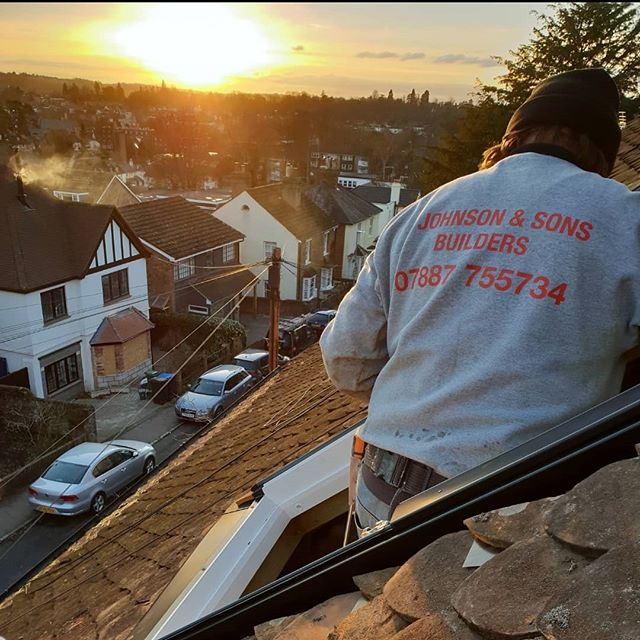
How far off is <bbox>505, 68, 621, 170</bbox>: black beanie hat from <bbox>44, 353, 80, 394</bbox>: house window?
13098 millimetres

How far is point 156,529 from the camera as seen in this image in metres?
2.94

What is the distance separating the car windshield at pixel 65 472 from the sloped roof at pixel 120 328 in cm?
498

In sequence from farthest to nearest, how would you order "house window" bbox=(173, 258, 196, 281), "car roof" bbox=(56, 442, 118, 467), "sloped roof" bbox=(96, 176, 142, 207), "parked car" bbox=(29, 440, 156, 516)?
1. "sloped roof" bbox=(96, 176, 142, 207)
2. "house window" bbox=(173, 258, 196, 281)
3. "car roof" bbox=(56, 442, 118, 467)
4. "parked car" bbox=(29, 440, 156, 516)

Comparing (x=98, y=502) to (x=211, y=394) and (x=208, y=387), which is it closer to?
(x=211, y=394)

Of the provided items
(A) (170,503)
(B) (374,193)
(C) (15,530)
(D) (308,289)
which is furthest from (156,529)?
(B) (374,193)

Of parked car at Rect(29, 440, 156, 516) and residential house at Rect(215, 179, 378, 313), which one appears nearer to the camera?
parked car at Rect(29, 440, 156, 516)

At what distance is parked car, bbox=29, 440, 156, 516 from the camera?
334 inches

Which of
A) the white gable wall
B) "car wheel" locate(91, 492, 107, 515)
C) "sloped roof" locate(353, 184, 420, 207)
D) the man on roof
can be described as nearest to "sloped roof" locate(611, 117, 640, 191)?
the man on roof

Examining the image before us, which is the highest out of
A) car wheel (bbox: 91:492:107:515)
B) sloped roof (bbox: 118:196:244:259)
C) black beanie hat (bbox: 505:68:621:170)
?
black beanie hat (bbox: 505:68:621:170)

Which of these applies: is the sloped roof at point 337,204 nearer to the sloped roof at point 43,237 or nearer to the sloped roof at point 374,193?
the sloped roof at point 374,193

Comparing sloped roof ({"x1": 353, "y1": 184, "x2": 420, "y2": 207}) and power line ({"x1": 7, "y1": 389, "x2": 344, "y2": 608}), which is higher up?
power line ({"x1": 7, "y1": 389, "x2": 344, "y2": 608})

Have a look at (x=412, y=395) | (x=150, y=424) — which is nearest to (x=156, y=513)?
(x=412, y=395)

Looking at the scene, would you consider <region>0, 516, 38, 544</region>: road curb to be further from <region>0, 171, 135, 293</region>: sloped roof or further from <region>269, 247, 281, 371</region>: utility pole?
<region>0, 171, 135, 293</region>: sloped roof

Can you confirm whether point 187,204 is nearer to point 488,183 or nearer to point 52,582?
point 52,582
